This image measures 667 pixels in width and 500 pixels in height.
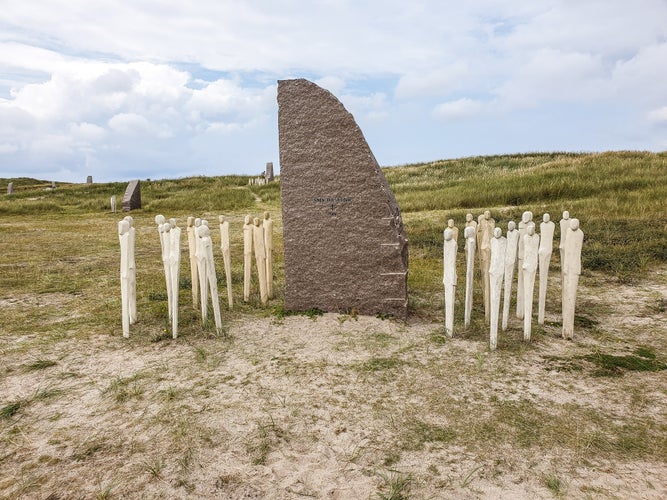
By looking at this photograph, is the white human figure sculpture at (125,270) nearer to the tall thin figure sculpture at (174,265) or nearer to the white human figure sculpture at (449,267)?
the tall thin figure sculpture at (174,265)

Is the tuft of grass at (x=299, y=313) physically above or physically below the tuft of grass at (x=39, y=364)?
above

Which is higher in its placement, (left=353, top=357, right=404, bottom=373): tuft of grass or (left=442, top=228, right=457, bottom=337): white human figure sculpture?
(left=442, top=228, right=457, bottom=337): white human figure sculpture

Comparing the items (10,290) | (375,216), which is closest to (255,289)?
(375,216)

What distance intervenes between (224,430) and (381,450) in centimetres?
120

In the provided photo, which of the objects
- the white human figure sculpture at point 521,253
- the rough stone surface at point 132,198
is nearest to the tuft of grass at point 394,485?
the white human figure sculpture at point 521,253

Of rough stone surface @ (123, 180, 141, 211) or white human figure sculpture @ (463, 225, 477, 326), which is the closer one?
white human figure sculpture @ (463, 225, 477, 326)

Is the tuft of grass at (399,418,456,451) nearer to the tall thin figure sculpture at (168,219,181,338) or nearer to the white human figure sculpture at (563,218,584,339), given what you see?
the white human figure sculpture at (563,218,584,339)

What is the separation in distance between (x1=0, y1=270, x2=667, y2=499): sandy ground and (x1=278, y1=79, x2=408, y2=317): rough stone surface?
2.46 feet

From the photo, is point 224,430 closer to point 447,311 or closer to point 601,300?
point 447,311

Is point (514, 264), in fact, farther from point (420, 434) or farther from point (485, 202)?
point (485, 202)

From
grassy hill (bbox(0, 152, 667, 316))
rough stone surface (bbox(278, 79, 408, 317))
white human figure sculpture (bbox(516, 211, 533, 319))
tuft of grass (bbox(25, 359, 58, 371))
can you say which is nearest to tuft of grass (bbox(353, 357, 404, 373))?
rough stone surface (bbox(278, 79, 408, 317))

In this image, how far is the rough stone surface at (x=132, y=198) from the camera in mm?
23609

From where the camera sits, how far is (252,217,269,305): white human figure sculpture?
6910mm

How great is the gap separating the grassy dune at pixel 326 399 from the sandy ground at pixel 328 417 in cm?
2
